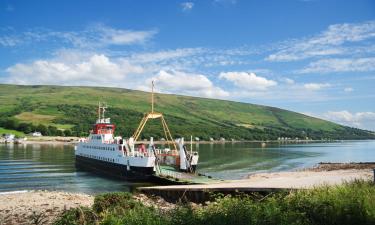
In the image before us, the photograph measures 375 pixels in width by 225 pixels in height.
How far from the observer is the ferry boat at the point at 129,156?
165 feet

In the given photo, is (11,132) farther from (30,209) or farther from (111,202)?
(111,202)

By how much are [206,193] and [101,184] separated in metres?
24.5

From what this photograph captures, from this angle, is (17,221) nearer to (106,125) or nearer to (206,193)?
(206,193)

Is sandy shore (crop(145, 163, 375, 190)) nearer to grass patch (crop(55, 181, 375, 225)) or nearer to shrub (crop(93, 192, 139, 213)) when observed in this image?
grass patch (crop(55, 181, 375, 225))

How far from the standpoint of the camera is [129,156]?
177 ft

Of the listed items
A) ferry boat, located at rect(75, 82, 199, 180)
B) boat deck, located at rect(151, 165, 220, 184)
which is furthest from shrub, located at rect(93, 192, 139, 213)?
ferry boat, located at rect(75, 82, 199, 180)

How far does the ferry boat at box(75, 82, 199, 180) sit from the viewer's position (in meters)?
50.2

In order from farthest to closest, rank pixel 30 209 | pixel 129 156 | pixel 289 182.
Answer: pixel 129 156, pixel 289 182, pixel 30 209

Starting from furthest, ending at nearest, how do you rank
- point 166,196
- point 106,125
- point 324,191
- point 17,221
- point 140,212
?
1. point 106,125
2. point 166,196
3. point 17,221
4. point 324,191
5. point 140,212

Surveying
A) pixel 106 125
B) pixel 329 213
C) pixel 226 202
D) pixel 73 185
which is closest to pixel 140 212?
pixel 226 202

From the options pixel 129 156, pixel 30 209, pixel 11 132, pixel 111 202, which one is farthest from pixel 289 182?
pixel 11 132

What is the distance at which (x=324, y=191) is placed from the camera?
1772cm

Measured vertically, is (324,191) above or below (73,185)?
above

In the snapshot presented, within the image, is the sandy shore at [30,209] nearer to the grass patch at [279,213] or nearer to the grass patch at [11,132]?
the grass patch at [279,213]
